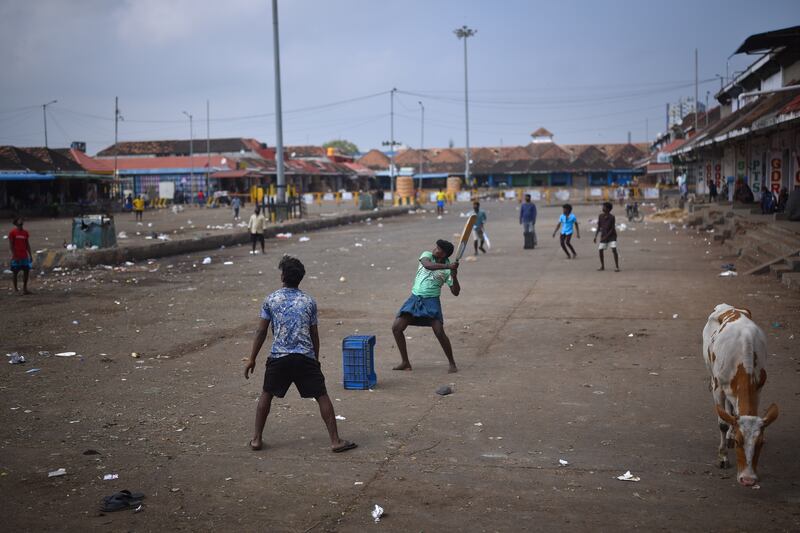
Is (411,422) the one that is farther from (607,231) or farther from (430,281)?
(607,231)

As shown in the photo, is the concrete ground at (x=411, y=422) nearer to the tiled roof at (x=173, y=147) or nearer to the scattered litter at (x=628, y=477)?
the scattered litter at (x=628, y=477)

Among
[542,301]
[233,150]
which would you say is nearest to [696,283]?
[542,301]

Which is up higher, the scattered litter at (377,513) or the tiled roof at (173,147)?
the tiled roof at (173,147)

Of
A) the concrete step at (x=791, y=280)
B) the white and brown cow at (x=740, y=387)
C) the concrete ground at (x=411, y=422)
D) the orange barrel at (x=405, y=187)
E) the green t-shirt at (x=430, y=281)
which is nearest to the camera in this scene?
the concrete ground at (x=411, y=422)

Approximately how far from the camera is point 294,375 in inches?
233

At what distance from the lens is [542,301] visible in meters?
13.5

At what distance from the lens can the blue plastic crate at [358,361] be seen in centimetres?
775

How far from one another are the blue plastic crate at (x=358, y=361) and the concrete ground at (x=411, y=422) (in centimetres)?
27

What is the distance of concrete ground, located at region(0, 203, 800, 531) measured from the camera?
4816 mm

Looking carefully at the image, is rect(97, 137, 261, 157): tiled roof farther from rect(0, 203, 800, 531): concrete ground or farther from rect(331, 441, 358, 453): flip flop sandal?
rect(331, 441, 358, 453): flip flop sandal

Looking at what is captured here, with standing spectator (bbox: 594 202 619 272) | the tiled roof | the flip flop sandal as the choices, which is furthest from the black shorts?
the tiled roof

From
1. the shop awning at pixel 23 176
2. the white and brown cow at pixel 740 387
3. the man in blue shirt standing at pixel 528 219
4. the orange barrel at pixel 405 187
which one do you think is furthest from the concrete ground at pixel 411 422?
the orange barrel at pixel 405 187

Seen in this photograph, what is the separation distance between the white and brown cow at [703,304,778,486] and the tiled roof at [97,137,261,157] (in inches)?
3151

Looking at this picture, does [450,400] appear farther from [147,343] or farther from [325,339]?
[147,343]
